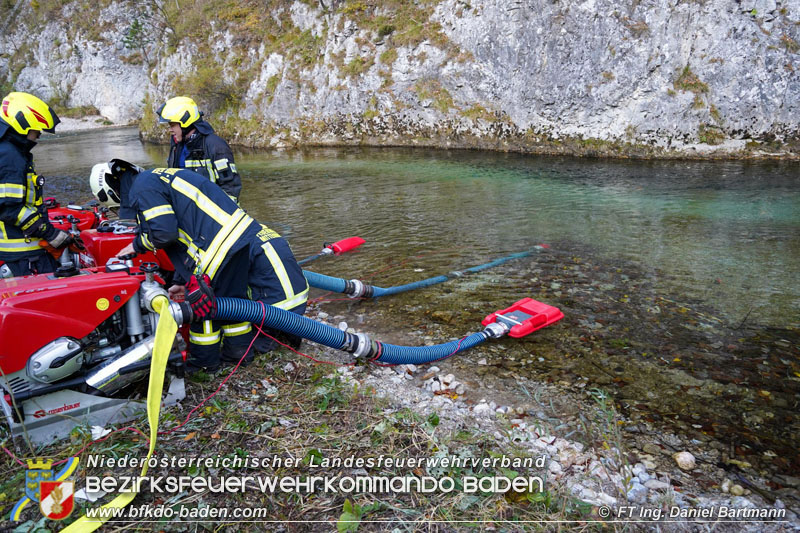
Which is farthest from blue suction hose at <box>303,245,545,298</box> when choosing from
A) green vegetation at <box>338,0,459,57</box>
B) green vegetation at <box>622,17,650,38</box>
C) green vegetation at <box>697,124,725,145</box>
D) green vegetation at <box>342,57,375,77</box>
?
green vegetation at <box>342,57,375,77</box>

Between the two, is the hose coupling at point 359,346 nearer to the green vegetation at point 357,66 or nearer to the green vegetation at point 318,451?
the green vegetation at point 318,451

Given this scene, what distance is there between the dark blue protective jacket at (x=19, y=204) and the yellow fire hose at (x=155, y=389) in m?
2.54

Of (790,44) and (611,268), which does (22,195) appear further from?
(790,44)

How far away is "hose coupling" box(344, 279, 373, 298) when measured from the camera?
6168 mm

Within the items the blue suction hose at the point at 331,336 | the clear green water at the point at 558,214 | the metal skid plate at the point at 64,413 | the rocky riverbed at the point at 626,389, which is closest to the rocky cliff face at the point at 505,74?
the clear green water at the point at 558,214

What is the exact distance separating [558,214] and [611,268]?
345 centimetres

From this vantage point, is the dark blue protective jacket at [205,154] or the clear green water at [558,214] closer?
the dark blue protective jacket at [205,154]

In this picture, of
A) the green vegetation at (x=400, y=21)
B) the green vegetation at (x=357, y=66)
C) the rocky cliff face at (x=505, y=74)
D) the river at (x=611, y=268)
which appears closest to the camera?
the river at (x=611, y=268)

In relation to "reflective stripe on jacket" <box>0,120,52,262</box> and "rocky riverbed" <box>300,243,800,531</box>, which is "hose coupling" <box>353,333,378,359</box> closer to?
"rocky riverbed" <box>300,243,800,531</box>

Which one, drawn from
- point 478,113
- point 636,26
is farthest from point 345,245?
point 636,26

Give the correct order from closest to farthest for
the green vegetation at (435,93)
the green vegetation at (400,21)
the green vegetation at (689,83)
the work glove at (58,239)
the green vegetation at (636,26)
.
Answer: the work glove at (58,239), the green vegetation at (689,83), the green vegetation at (636,26), the green vegetation at (435,93), the green vegetation at (400,21)

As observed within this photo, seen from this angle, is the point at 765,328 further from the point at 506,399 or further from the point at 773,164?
the point at 773,164

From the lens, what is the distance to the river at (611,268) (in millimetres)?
4359

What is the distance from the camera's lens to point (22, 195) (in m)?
4.70
